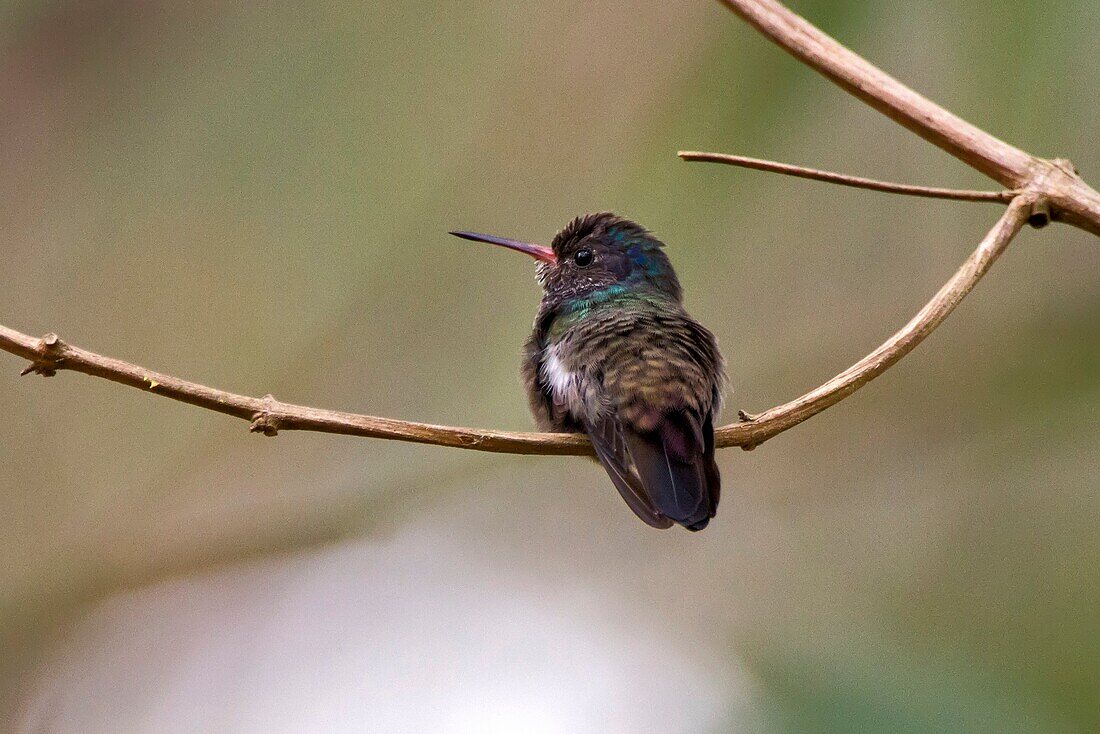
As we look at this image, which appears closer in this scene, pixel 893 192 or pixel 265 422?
pixel 265 422

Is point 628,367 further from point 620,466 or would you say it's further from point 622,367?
point 620,466

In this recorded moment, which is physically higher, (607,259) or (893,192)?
(893,192)

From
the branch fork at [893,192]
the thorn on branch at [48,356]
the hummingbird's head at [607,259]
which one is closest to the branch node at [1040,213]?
the branch fork at [893,192]

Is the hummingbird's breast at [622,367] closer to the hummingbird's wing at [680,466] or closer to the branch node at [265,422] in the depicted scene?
the hummingbird's wing at [680,466]

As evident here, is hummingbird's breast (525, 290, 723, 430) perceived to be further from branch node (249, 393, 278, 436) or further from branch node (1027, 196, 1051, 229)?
branch node (249, 393, 278, 436)

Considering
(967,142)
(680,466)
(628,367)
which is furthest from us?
(628,367)

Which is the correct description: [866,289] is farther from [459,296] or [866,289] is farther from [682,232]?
[459,296]

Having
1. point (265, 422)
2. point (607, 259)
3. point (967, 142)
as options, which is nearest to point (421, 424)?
point (265, 422)

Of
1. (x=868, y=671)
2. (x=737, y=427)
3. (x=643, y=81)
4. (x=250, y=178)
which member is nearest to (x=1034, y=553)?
(x=868, y=671)
